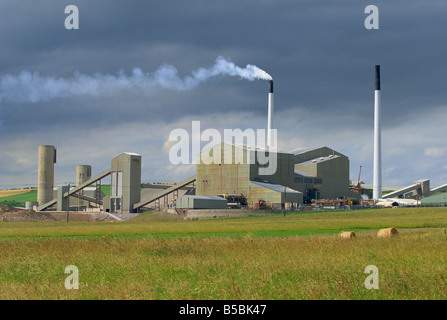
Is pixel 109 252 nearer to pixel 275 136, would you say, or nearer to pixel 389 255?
pixel 389 255

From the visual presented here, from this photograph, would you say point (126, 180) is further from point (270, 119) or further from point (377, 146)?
point (377, 146)

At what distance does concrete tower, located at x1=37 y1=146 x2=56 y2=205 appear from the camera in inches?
7052

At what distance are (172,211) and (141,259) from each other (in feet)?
370

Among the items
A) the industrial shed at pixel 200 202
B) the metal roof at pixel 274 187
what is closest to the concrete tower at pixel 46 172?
the industrial shed at pixel 200 202

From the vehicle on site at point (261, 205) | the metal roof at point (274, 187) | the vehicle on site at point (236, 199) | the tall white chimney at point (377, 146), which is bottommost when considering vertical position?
the vehicle on site at point (261, 205)

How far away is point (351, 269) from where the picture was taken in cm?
1894

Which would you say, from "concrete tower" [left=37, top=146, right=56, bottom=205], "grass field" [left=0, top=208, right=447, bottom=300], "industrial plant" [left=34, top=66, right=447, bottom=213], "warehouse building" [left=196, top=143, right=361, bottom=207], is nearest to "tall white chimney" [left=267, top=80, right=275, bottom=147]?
"industrial plant" [left=34, top=66, right=447, bottom=213]

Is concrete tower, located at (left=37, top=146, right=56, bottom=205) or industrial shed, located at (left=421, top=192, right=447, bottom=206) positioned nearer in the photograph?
industrial shed, located at (left=421, top=192, right=447, bottom=206)

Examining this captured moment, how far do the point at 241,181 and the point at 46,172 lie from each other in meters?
74.9

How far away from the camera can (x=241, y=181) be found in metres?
146

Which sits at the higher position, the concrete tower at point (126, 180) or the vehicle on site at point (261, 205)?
the concrete tower at point (126, 180)

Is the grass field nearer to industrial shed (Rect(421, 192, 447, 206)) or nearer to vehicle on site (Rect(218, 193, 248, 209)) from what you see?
vehicle on site (Rect(218, 193, 248, 209))

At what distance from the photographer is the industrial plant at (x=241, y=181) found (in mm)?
140250

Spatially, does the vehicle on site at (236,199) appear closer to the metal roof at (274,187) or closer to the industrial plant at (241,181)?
the industrial plant at (241,181)
